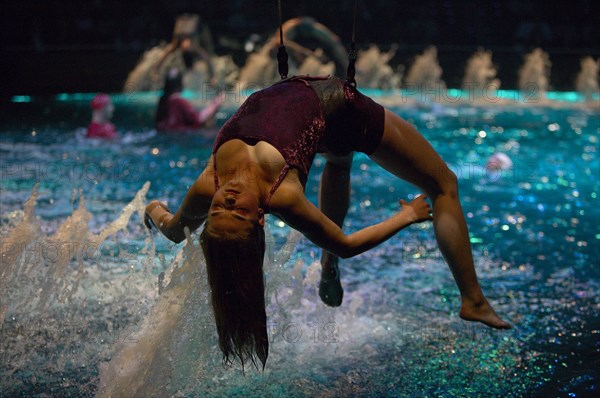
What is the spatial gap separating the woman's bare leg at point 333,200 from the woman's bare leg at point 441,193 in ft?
0.99

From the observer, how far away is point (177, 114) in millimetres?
8234

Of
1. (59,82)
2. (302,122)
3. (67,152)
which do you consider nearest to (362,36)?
(59,82)

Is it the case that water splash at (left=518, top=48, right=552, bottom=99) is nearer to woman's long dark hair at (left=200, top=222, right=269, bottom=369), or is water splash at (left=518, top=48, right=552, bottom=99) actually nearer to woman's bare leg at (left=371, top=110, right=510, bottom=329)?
woman's bare leg at (left=371, top=110, right=510, bottom=329)

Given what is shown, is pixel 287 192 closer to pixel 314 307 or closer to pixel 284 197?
pixel 284 197

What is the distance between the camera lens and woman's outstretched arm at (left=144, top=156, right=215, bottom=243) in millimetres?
2277

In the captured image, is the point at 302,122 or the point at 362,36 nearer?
the point at 302,122

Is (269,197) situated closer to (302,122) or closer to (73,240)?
(302,122)

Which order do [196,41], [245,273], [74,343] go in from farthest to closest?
1. [196,41]
2. [74,343]
3. [245,273]

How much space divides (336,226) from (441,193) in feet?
1.89

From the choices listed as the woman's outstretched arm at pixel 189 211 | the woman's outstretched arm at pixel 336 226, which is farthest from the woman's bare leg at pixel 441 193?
the woman's outstretched arm at pixel 189 211

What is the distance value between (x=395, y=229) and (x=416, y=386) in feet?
2.61

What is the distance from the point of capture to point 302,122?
234 centimetres

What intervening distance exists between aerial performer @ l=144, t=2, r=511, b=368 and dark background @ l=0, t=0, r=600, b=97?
10024 millimetres

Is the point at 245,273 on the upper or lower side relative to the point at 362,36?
upper
